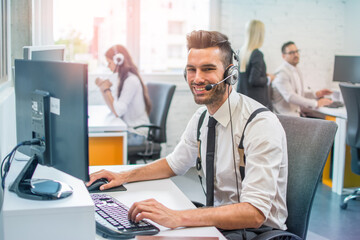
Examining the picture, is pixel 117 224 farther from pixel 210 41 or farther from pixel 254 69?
pixel 254 69

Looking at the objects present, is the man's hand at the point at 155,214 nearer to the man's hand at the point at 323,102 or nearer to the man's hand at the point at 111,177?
the man's hand at the point at 111,177

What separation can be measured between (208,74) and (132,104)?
2057 millimetres

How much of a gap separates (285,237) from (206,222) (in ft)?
0.93

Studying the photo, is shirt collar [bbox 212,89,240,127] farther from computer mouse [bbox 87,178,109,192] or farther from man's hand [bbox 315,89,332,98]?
man's hand [bbox 315,89,332,98]

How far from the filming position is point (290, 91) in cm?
438

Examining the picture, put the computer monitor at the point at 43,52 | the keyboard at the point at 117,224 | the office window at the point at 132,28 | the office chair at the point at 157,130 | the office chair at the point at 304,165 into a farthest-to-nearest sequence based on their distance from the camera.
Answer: the office window at the point at 132,28
the office chair at the point at 157,130
the computer monitor at the point at 43,52
the office chair at the point at 304,165
the keyboard at the point at 117,224

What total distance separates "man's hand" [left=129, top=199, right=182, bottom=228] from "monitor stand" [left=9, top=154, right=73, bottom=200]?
20 centimetres

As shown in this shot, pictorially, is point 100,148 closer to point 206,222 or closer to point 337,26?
point 206,222

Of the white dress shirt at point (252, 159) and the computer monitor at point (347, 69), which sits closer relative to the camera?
the white dress shirt at point (252, 159)

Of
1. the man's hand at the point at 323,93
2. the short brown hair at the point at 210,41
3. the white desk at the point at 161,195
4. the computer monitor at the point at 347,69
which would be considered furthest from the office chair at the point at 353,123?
the white desk at the point at 161,195

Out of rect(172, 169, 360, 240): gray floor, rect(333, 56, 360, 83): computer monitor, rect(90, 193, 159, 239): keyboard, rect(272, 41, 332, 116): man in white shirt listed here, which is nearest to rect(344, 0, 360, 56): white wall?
rect(333, 56, 360, 83): computer monitor

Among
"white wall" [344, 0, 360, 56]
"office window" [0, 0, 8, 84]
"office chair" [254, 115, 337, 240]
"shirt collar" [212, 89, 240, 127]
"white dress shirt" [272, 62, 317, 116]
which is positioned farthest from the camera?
"white wall" [344, 0, 360, 56]

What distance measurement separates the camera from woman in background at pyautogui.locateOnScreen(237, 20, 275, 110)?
4.34 meters

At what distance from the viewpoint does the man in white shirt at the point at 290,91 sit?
434 centimetres
